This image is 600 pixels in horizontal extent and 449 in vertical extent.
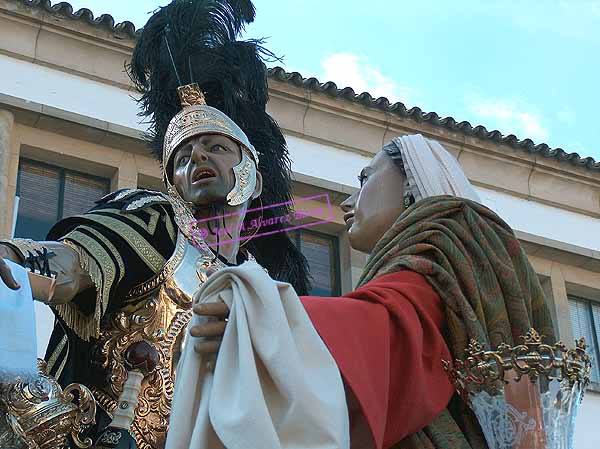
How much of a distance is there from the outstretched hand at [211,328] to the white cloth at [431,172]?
82 cm

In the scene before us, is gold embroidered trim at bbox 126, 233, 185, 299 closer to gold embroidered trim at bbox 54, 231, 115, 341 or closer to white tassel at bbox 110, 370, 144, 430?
gold embroidered trim at bbox 54, 231, 115, 341

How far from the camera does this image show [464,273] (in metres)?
3.22

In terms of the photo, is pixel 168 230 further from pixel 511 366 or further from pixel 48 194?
pixel 48 194

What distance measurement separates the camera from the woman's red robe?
288cm

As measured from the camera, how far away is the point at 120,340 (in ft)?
14.8

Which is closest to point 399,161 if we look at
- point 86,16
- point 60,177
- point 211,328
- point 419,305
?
point 419,305

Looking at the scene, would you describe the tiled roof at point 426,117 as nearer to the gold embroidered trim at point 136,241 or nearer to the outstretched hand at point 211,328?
the gold embroidered trim at point 136,241

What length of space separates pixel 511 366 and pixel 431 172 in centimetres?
67

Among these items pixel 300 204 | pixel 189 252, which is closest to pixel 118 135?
pixel 300 204

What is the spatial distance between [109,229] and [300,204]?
687 centimetres

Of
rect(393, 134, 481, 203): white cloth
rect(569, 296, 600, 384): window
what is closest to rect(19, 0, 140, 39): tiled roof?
rect(569, 296, 600, 384): window

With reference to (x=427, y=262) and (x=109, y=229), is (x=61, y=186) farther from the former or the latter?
(x=427, y=262)

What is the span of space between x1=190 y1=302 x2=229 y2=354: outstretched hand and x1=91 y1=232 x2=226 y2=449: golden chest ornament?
5.16ft

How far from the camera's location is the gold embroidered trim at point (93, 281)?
14.5 ft
